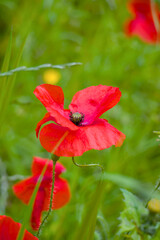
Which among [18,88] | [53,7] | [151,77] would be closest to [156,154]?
[151,77]

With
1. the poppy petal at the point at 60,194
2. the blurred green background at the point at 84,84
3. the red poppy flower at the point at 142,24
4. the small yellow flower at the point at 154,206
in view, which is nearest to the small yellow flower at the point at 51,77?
the blurred green background at the point at 84,84

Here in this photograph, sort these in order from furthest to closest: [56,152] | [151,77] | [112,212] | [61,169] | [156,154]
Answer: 1. [151,77]
2. [156,154]
3. [112,212]
4. [61,169]
5. [56,152]

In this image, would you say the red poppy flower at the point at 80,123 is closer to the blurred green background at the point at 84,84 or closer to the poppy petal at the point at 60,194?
the poppy petal at the point at 60,194

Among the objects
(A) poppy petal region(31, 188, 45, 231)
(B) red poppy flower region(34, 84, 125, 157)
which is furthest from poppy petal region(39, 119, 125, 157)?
(A) poppy petal region(31, 188, 45, 231)

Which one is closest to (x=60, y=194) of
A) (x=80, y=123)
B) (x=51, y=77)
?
(x=80, y=123)

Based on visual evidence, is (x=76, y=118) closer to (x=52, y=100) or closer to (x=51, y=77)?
(x=52, y=100)

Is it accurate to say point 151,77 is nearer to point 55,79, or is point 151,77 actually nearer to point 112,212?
point 55,79

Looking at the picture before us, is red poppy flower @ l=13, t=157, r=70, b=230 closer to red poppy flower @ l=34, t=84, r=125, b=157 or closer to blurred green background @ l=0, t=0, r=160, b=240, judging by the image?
red poppy flower @ l=34, t=84, r=125, b=157
